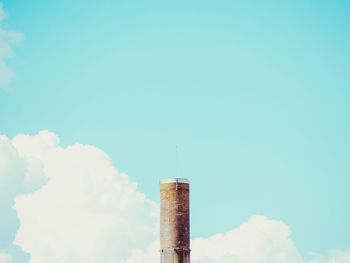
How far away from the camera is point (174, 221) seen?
135 feet

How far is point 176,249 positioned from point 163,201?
2.19 meters

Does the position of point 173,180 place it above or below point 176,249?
above

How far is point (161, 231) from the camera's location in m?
41.6

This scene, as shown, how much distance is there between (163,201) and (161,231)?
4.23 feet

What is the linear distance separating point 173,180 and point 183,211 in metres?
1.41

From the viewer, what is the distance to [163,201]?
41719mm

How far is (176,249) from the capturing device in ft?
134

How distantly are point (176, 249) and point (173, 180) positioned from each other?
2999mm

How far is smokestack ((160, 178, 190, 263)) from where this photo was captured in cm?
4103

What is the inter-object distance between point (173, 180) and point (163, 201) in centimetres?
100

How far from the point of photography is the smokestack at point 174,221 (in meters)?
41.0

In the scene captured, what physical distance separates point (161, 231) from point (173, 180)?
2249mm

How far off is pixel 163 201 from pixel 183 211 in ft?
3.19
